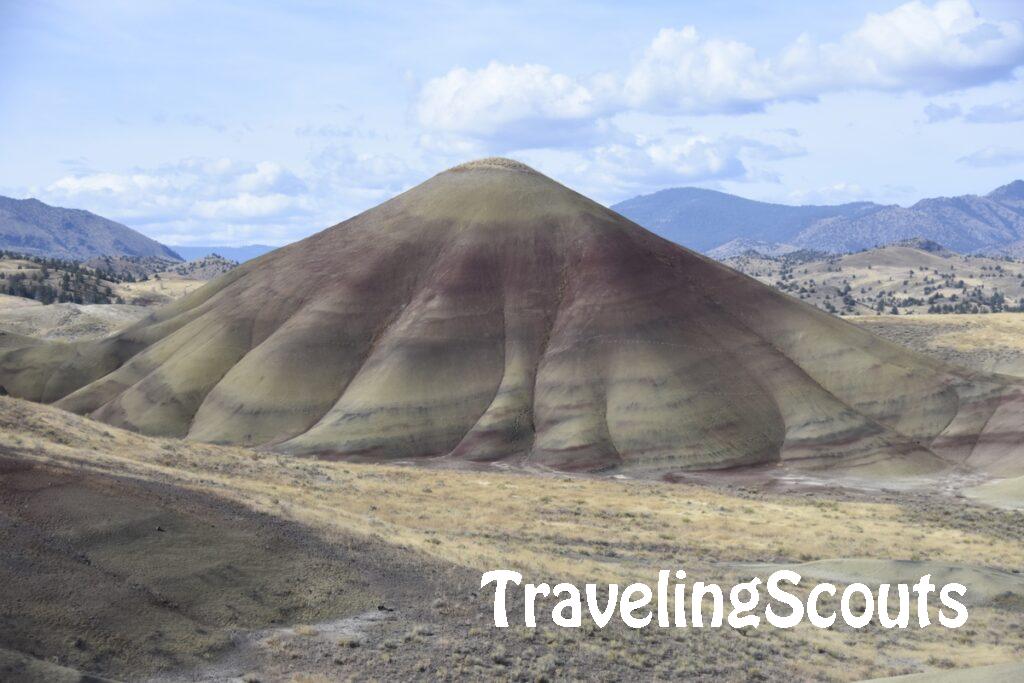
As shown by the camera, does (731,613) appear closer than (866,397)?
Yes

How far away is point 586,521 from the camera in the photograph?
170ft

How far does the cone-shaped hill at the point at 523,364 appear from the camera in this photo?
75.2 metres

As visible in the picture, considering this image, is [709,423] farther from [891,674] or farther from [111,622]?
[111,622]

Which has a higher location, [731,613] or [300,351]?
[300,351]

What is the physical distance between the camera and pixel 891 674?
29.3 m

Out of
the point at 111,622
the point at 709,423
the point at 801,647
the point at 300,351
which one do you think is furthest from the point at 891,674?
the point at 300,351

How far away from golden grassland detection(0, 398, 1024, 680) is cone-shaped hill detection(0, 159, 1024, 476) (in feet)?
27.6

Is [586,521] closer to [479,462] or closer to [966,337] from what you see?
[479,462]

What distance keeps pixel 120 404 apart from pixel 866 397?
56572mm

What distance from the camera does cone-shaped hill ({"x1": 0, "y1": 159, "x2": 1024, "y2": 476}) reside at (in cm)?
7525

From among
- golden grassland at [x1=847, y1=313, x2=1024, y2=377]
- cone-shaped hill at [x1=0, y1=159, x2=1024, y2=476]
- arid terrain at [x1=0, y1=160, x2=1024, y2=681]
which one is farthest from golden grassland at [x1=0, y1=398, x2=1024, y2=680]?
golden grassland at [x1=847, y1=313, x2=1024, y2=377]

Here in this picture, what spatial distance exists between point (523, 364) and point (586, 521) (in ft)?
104

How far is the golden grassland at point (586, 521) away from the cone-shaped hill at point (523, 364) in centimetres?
842

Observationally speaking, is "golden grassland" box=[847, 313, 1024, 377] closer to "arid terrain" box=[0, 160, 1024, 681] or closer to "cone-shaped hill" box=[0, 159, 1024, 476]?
"arid terrain" box=[0, 160, 1024, 681]
